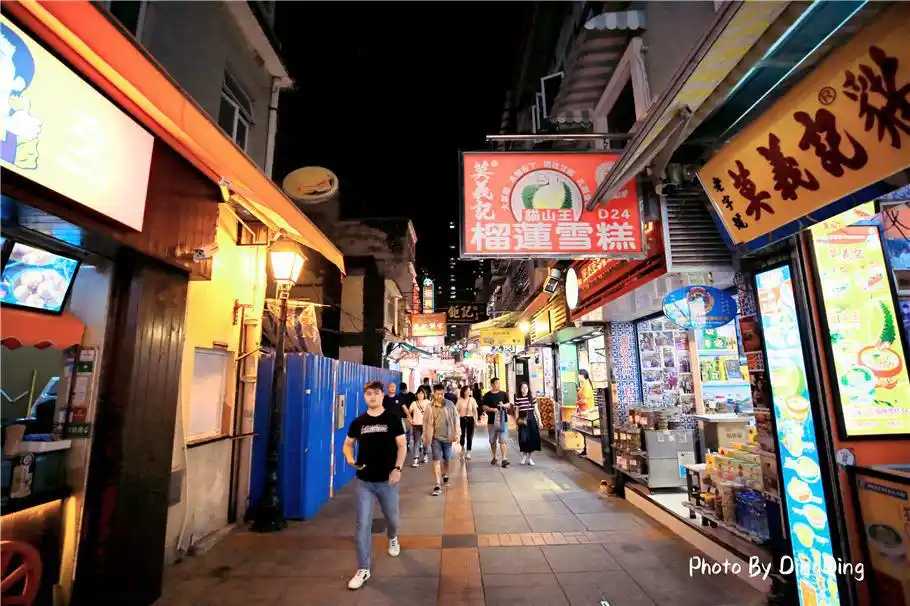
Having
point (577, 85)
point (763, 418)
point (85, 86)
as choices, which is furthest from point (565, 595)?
point (577, 85)

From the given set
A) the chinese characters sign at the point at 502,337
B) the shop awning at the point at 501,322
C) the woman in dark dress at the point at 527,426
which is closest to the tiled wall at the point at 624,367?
the woman in dark dress at the point at 527,426

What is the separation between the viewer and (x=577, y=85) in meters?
8.10

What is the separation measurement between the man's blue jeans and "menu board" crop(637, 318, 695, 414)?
6465 millimetres

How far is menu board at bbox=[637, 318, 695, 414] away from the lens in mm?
9000

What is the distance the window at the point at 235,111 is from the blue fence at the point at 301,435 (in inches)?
206

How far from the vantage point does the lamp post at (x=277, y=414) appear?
6484 mm

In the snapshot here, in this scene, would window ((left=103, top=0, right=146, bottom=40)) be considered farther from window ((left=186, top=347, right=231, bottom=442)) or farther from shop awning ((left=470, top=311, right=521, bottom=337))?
shop awning ((left=470, top=311, right=521, bottom=337))

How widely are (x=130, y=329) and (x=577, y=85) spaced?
8505mm

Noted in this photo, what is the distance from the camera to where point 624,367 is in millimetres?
9352

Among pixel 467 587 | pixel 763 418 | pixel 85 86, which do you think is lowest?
pixel 467 587

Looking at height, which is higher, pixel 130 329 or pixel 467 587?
pixel 130 329

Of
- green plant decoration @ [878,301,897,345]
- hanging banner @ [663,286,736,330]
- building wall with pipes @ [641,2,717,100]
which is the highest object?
building wall with pipes @ [641,2,717,100]

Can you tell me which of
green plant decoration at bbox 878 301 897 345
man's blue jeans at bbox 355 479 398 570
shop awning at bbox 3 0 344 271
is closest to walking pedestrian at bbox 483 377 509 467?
man's blue jeans at bbox 355 479 398 570

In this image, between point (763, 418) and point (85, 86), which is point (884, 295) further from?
point (85, 86)
